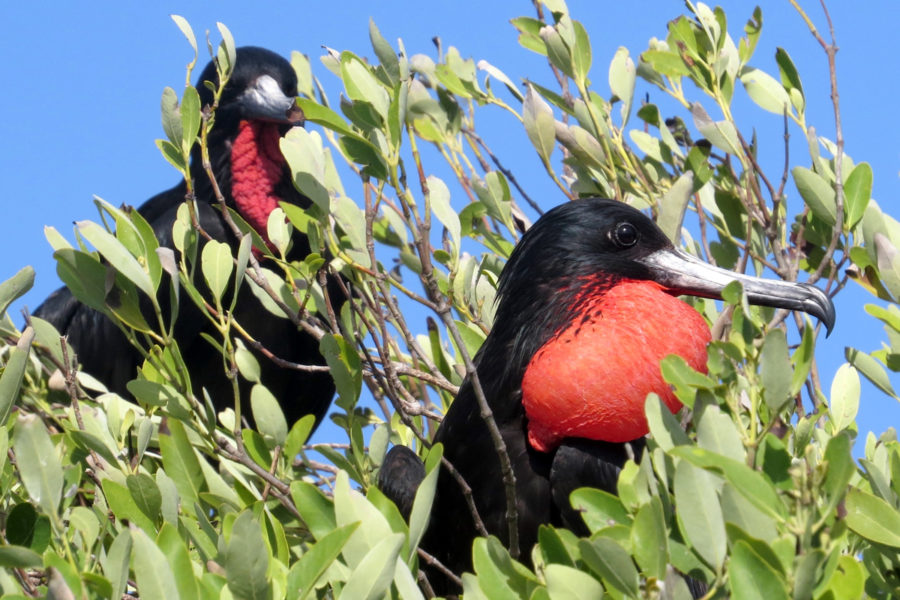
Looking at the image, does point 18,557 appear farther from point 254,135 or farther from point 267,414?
point 254,135

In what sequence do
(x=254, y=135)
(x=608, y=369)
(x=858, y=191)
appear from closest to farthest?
(x=858, y=191), (x=608, y=369), (x=254, y=135)

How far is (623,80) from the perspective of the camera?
2670mm

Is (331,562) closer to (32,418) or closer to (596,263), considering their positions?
(32,418)

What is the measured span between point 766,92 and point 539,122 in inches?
18.3

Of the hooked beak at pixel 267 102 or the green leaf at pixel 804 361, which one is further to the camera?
the hooked beak at pixel 267 102

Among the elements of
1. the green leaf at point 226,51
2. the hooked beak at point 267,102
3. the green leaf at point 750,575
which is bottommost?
the green leaf at point 750,575

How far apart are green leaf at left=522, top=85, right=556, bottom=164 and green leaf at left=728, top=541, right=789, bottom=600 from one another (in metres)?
1.51

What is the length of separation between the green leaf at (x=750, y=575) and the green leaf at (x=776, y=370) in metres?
0.32

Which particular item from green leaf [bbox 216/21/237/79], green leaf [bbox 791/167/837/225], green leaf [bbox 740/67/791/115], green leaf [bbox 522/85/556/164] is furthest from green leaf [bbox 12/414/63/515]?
green leaf [bbox 740/67/791/115]

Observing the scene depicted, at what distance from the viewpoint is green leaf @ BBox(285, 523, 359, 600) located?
1.29 m

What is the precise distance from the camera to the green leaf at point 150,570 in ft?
4.13

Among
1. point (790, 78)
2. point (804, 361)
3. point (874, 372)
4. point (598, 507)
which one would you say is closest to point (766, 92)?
point (790, 78)

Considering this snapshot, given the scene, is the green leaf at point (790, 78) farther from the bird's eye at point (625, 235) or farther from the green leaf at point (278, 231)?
the green leaf at point (278, 231)

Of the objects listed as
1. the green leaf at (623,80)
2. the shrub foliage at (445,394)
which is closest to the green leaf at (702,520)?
the shrub foliage at (445,394)
